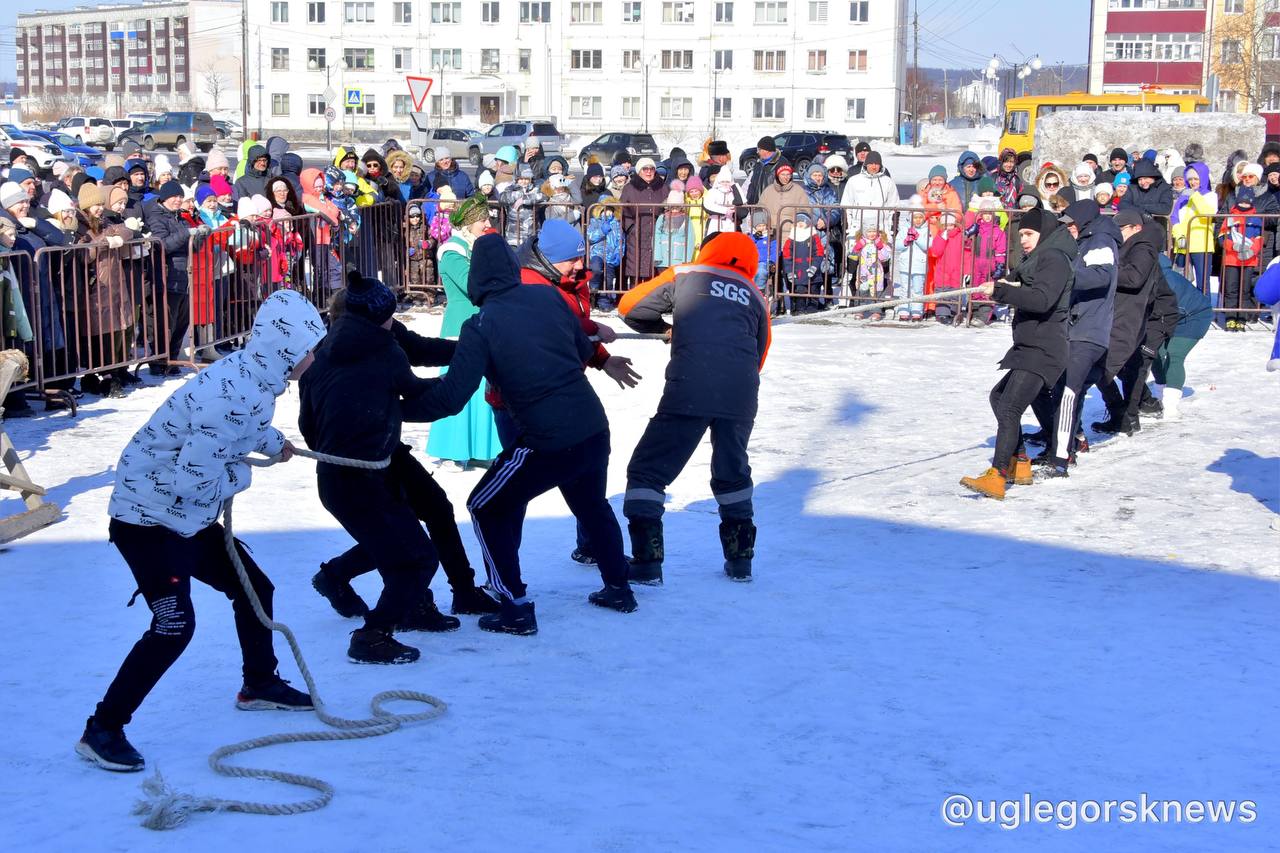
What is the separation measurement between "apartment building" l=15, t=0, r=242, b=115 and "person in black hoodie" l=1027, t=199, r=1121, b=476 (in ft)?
335

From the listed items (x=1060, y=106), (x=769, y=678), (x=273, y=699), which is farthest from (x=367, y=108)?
(x=273, y=699)

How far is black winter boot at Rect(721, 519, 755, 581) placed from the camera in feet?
22.2

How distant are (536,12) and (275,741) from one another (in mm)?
87103

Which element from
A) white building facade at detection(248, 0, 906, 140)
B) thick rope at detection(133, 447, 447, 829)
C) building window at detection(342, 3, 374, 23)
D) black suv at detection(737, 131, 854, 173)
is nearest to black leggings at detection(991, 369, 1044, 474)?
thick rope at detection(133, 447, 447, 829)

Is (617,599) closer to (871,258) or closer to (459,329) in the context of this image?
(459,329)

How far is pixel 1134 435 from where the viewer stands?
1022 cm

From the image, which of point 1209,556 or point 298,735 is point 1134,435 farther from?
point 298,735

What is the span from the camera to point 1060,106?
3369 centimetres

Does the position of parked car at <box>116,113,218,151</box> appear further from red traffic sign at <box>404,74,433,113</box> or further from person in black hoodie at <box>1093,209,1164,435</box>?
person in black hoodie at <box>1093,209,1164,435</box>

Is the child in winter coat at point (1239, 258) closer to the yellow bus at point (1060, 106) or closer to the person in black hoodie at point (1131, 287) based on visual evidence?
the person in black hoodie at point (1131, 287)

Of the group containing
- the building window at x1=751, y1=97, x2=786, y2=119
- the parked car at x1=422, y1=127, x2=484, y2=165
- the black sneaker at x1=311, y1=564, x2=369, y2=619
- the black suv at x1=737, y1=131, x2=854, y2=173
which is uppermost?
the building window at x1=751, y1=97, x2=786, y2=119

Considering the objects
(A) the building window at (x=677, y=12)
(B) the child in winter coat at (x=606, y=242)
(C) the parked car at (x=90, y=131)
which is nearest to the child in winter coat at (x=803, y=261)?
(B) the child in winter coat at (x=606, y=242)

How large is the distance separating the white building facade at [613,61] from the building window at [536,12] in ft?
0.28

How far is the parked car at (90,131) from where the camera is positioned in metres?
57.5
